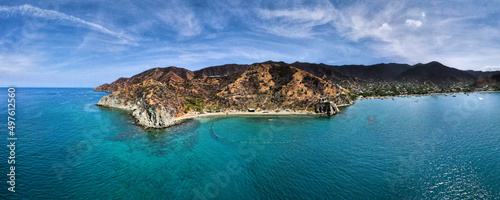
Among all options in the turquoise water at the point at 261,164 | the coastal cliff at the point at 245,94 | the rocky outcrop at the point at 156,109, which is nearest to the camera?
the turquoise water at the point at 261,164

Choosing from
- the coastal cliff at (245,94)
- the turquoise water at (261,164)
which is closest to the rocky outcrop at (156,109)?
the coastal cliff at (245,94)

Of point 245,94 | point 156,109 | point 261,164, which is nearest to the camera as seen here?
point 261,164

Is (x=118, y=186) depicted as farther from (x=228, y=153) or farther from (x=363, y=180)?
(x=363, y=180)

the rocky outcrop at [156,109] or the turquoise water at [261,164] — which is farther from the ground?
the rocky outcrop at [156,109]

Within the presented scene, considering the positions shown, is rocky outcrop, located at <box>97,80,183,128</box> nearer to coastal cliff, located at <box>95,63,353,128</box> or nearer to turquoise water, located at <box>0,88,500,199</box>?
coastal cliff, located at <box>95,63,353,128</box>

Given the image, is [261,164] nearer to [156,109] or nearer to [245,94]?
[156,109]

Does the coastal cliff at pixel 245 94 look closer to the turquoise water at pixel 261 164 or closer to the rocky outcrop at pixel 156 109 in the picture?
the rocky outcrop at pixel 156 109

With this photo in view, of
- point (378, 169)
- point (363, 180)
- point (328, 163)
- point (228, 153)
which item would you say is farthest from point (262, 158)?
point (378, 169)

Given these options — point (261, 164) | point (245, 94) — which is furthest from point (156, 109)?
point (245, 94)

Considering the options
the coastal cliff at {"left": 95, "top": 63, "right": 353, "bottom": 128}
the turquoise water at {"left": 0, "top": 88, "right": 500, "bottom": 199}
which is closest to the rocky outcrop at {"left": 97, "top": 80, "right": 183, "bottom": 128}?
the coastal cliff at {"left": 95, "top": 63, "right": 353, "bottom": 128}
